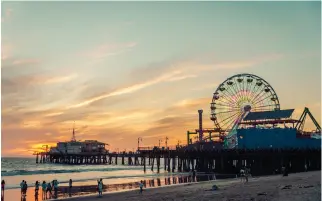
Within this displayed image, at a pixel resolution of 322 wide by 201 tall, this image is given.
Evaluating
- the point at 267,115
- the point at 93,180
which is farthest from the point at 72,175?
the point at 267,115

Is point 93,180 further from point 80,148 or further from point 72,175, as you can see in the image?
point 80,148

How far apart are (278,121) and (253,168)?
15777 mm

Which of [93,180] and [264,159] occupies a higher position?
[264,159]

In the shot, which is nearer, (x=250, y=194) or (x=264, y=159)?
(x=250, y=194)

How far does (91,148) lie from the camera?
134000mm

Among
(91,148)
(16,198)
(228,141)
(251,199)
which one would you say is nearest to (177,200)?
(251,199)

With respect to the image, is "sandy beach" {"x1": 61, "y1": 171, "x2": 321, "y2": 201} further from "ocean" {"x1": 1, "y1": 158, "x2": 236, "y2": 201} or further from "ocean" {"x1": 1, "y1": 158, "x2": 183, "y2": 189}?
"ocean" {"x1": 1, "y1": 158, "x2": 183, "y2": 189}

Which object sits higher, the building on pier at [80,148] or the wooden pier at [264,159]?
the wooden pier at [264,159]

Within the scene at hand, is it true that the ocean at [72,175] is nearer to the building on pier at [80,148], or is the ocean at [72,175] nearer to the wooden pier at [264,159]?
the wooden pier at [264,159]

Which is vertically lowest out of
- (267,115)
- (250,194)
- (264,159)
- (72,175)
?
(72,175)

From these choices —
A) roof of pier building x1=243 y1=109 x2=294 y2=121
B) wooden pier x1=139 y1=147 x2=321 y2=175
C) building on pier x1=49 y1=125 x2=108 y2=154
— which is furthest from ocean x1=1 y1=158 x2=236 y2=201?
building on pier x1=49 y1=125 x2=108 y2=154

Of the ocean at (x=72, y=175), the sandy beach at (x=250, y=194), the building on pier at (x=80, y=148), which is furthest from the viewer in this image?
the building on pier at (x=80, y=148)

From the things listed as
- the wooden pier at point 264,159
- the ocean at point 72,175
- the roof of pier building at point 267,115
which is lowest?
the ocean at point 72,175

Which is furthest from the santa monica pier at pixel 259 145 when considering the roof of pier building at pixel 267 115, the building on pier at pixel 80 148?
the building on pier at pixel 80 148
